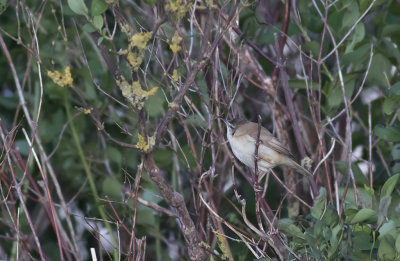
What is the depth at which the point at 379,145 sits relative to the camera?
356 centimetres

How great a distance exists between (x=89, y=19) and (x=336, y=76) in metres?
1.23

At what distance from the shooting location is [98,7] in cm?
263

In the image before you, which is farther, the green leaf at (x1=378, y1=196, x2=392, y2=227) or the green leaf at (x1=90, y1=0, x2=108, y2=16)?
the green leaf at (x1=90, y1=0, x2=108, y2=16)

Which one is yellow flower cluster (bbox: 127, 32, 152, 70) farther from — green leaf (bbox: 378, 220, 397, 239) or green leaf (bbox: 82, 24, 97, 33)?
green leaf (bbox: 378, 220, 397, 239)

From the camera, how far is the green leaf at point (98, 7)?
8.57 ft

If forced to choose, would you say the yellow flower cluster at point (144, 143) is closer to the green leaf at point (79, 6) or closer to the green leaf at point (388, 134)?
the green leaf at point (79, 6)

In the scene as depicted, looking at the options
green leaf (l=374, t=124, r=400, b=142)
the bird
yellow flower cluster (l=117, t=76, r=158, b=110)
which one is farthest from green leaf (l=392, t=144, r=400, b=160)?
yellow flower cluster (l=117, t=76, r=158, b=110)

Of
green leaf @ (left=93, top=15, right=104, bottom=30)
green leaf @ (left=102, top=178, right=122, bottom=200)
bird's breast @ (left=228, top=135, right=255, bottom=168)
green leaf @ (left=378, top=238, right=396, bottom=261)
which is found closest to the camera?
green leaf @ (left=378, top=238, right=396, bottom=261)

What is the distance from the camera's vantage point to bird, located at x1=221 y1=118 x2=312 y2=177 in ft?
9.49

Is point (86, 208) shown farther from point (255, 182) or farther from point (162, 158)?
point (255, 182)

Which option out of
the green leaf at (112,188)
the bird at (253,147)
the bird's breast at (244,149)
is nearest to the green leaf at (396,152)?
the bird at (253,147)

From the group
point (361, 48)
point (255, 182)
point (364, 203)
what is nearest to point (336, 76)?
point (361, 48)

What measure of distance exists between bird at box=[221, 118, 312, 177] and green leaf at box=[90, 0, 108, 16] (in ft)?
2.40

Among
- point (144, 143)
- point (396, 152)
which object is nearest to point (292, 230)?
point (144, 143)
